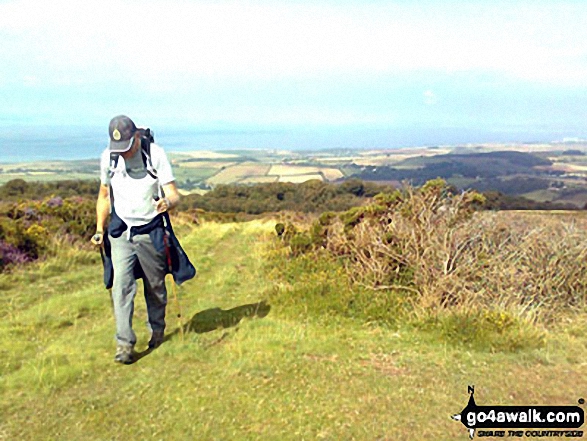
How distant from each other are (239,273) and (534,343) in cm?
493

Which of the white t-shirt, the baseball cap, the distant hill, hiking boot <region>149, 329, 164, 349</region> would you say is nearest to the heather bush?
hiking boot <region>149, 329, 164, 349</region>

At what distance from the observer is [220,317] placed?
21.3 ft

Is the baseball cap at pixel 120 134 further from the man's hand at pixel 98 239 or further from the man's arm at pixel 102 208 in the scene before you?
the man's hand at pixel 98 239

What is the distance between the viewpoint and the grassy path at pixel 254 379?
3.81 metres

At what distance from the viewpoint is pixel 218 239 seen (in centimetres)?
1287

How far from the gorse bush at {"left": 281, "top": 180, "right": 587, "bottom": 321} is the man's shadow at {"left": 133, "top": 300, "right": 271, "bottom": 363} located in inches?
55.9

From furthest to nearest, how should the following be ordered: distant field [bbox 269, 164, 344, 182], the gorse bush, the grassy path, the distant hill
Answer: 1. distant field [bbox 269, 164, 344, 182]
2. the distant hill
3. the gorse bush
4. the grassy path

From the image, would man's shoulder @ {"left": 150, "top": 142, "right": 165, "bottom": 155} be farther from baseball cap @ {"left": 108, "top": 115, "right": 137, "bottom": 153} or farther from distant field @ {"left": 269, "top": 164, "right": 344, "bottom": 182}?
distant field @ {"left": 269, "top": 164, "right": 344, "bottom": 182}

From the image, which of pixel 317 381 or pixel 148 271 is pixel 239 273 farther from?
pixel 317 381

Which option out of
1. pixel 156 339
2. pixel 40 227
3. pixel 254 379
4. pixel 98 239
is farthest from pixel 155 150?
pixel 40 227

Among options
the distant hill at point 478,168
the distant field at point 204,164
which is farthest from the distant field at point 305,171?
the distant field at point 204,164

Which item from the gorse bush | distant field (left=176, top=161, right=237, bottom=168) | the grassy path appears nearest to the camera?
the grassy path

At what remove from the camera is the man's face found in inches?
190

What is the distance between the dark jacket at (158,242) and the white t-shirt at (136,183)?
6 centimetres
